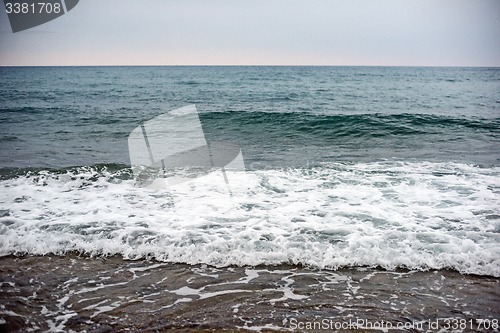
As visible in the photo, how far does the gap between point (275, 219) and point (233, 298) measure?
2242mm

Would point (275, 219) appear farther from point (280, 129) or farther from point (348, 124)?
point (348, 124)

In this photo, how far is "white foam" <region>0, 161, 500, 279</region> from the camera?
15.4ft

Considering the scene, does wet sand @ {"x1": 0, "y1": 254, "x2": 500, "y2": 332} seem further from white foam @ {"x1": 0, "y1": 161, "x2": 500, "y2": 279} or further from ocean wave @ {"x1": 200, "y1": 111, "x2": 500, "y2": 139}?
ocean wave @ {"x1": 200, "y1": 111, "x2": 500, "y2": 139}

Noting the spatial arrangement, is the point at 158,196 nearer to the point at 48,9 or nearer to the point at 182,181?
the point at 182,181

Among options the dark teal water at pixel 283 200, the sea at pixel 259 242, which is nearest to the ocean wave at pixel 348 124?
the dark teal water at pixel 283 200

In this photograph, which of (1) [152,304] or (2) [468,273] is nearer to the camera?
(1) [152,304]

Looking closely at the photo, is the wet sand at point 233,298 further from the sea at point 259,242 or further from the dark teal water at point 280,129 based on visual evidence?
the dark teal water at point 280,129

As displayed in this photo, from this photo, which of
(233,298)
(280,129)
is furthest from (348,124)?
(233,298)

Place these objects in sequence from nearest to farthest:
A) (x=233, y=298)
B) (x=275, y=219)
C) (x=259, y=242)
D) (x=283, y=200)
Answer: (x=233, y=298)
(x=259, y=242)
(x=275, y=219)
(x=283, y=200)

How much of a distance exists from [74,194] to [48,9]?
357cm

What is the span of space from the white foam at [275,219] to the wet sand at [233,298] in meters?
0.30

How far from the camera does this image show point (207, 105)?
21.7 m

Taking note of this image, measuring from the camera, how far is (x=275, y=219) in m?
5.84

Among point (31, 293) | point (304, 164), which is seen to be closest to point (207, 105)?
point (304, 164)
